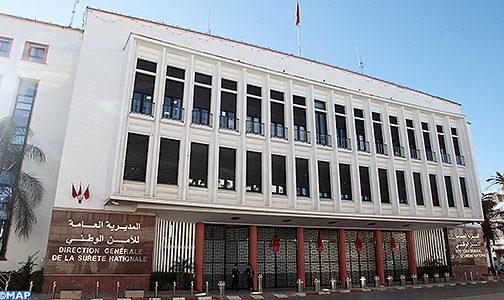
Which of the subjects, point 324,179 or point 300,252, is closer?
point 324,179

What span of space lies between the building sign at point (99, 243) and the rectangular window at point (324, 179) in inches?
376

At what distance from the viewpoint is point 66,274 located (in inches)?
598

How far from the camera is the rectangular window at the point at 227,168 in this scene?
18.2 m

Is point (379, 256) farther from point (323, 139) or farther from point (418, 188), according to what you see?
point (323, 139)

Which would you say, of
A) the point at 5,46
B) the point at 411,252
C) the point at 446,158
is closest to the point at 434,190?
the point at 446,158

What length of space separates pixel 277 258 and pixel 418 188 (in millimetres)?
10499

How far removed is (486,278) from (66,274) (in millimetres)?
26922

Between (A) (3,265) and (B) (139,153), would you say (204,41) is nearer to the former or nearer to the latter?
(B) (139,153)

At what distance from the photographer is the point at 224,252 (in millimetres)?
19969

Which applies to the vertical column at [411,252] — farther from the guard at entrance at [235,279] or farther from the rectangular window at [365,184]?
the guard at entrance at [235,279]

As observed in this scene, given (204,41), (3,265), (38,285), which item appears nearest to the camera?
(38,285)

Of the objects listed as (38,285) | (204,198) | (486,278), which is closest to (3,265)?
(38,285)

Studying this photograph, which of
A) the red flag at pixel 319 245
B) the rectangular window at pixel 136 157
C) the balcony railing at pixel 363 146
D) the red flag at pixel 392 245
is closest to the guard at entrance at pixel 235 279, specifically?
the red flag at pixel 319 245

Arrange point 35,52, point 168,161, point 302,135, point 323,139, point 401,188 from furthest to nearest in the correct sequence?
point 401,188, point 323,139, point 302,135, point 35,52, point 168,161
